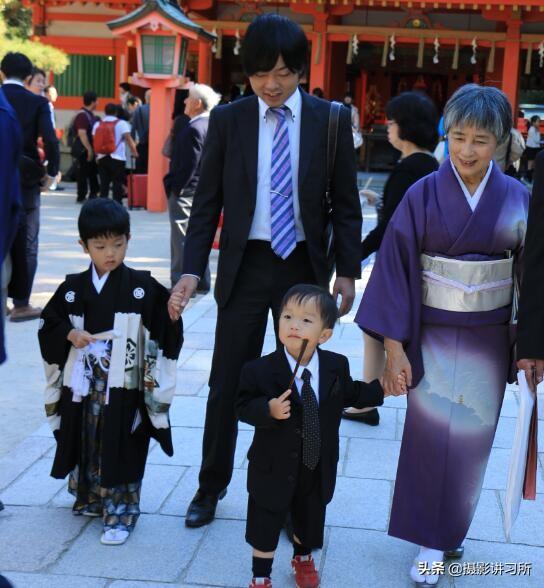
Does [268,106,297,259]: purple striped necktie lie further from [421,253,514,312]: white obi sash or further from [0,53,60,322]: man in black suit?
[0,53,60,322]: man in black suit

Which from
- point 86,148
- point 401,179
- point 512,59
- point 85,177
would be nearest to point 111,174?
point 86,148

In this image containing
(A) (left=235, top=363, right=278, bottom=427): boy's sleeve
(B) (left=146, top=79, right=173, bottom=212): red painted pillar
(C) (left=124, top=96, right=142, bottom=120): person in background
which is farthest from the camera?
(C) (left=124, top=96, right=142, bottom=120): person in background

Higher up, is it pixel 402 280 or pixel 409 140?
pixel 409 140

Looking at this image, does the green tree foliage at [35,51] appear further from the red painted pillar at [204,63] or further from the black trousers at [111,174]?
the red painted pillar at [204,63]

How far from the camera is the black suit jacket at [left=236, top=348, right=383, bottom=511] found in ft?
9.21

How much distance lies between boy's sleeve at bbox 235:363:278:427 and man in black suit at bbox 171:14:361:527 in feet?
1.66

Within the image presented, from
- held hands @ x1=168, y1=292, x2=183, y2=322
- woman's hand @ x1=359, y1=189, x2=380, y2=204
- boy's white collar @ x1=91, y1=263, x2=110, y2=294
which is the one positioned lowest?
held hands @ x1=168, y1=292, x2=183, y2=322

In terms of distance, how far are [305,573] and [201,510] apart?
60 centimetres

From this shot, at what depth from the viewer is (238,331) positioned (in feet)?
11.0

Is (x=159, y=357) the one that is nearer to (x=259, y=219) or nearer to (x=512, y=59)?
(x=259, y=219)

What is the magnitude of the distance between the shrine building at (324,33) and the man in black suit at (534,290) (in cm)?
1281

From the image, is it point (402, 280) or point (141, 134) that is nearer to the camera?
point (402, 280)

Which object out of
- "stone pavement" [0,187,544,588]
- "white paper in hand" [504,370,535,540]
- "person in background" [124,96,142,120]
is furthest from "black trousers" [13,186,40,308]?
"person in background" [124,96,142,120]

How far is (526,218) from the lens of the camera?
2.92m
